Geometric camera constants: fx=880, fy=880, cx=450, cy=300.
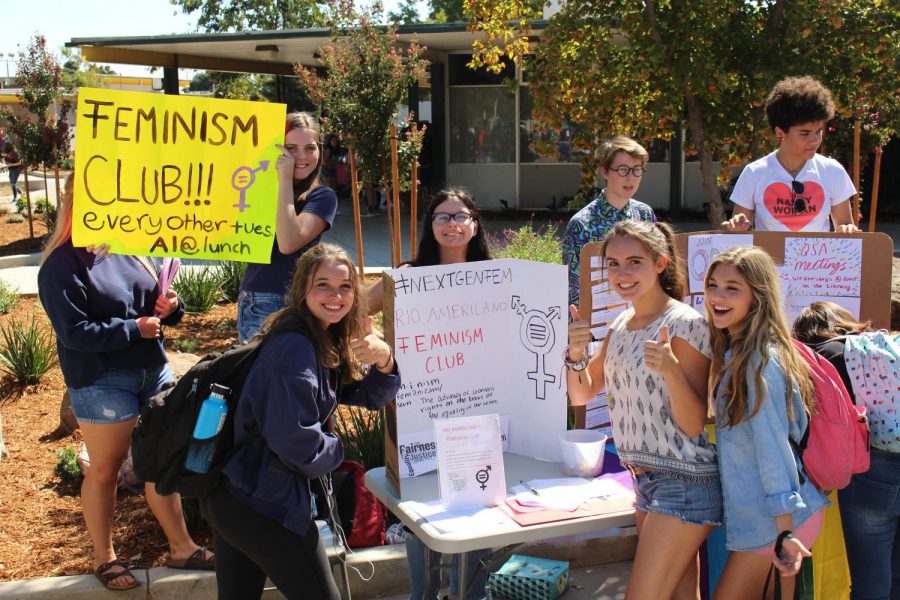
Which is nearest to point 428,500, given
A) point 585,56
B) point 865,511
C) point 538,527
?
point 538,527

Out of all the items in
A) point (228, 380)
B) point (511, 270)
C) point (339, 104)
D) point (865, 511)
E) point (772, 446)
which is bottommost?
point (865, 511)

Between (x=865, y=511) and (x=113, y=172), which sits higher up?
(x=113, y=172)

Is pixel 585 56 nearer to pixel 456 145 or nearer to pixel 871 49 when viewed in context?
pixel 871 49

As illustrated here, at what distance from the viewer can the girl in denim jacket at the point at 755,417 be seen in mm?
2711

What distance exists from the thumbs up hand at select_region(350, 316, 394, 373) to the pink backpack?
4.46ft

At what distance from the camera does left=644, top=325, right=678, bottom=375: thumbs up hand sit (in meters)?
2.66

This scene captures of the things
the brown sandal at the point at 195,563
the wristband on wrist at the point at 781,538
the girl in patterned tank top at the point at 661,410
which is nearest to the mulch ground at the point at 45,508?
the brown sandal at the point at 195,563

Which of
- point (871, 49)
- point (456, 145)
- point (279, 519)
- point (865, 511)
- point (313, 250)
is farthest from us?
point (456, 145)

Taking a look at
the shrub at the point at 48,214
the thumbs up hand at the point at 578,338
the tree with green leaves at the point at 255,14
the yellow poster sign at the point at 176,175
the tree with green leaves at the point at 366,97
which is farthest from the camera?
the tree with green leaves at the point at 255,14

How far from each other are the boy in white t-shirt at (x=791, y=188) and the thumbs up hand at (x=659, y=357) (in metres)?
1.52

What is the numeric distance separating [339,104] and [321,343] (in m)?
5.63

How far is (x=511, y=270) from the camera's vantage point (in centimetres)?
338

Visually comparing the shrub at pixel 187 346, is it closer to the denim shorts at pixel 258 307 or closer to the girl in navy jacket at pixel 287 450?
the denim shorts at pixel 258 307

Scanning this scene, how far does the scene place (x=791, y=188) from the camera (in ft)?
13.3
